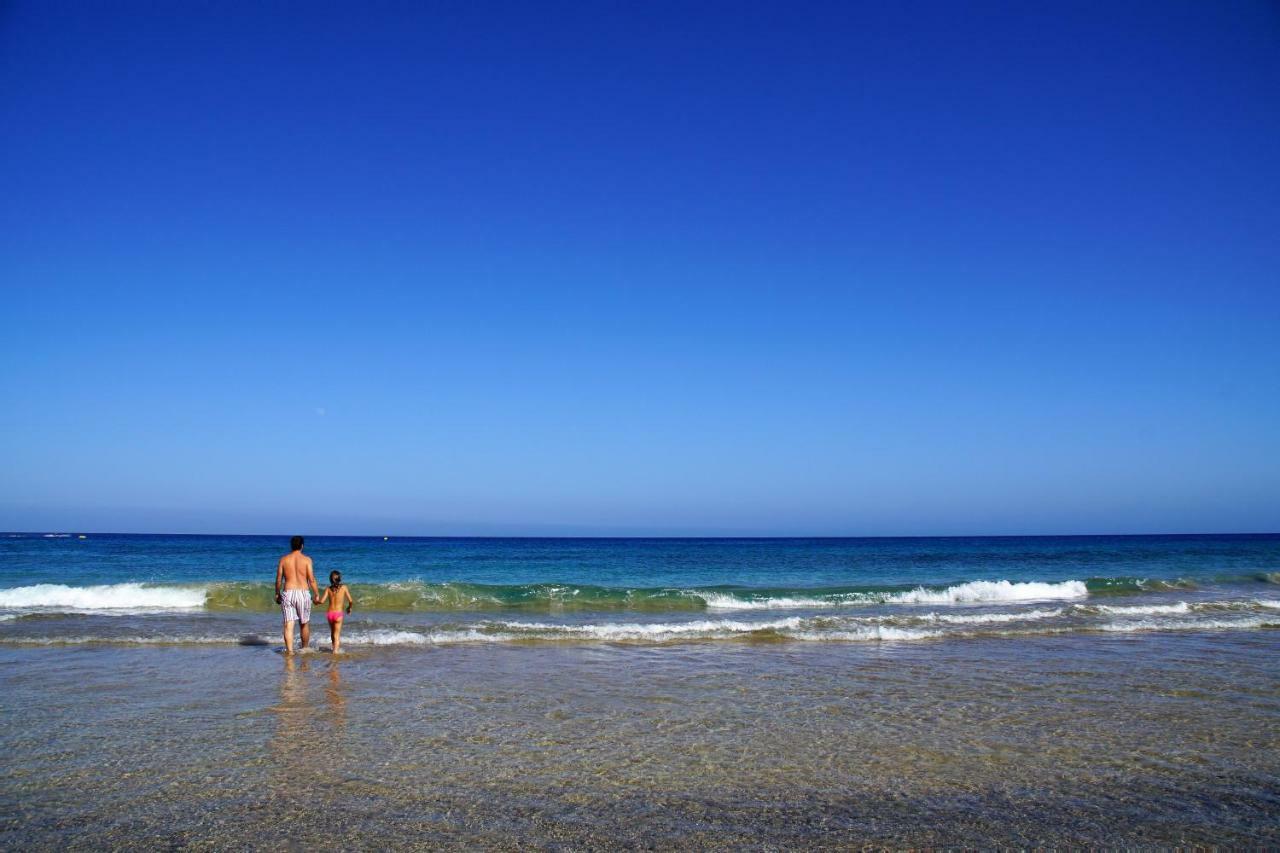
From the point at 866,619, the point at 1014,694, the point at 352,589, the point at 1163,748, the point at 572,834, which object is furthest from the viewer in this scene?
the point at 352,589

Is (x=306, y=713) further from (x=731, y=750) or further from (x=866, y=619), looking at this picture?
(x=866, y=619)

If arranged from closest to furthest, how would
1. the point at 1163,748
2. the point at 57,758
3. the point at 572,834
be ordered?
the point at 572,834 → the point at 57,758 → the point at 1163,748

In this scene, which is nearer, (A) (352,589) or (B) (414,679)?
(B) (414,679)

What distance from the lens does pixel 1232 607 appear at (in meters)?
20.5

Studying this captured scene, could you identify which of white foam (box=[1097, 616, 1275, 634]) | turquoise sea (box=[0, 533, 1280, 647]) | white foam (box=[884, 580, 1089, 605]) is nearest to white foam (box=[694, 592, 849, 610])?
turquoise sea (box=[0, 533, 1280, 647])

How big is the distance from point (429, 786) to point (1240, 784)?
268 inches

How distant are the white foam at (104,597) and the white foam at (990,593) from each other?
72.3 feet

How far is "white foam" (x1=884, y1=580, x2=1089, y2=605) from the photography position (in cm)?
2542

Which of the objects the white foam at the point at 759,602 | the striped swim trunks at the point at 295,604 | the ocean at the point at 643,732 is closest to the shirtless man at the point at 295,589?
the striped swim trunks at the point at 295,604

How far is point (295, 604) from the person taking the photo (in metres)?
13.2

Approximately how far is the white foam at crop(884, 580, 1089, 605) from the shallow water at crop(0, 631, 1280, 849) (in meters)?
13.1

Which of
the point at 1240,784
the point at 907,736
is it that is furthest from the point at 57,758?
the point at 1240,784

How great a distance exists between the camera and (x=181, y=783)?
634cm

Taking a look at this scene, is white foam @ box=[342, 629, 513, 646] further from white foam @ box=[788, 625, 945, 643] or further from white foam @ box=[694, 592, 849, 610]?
white foam @ box=[694, 592, 849, 610]
